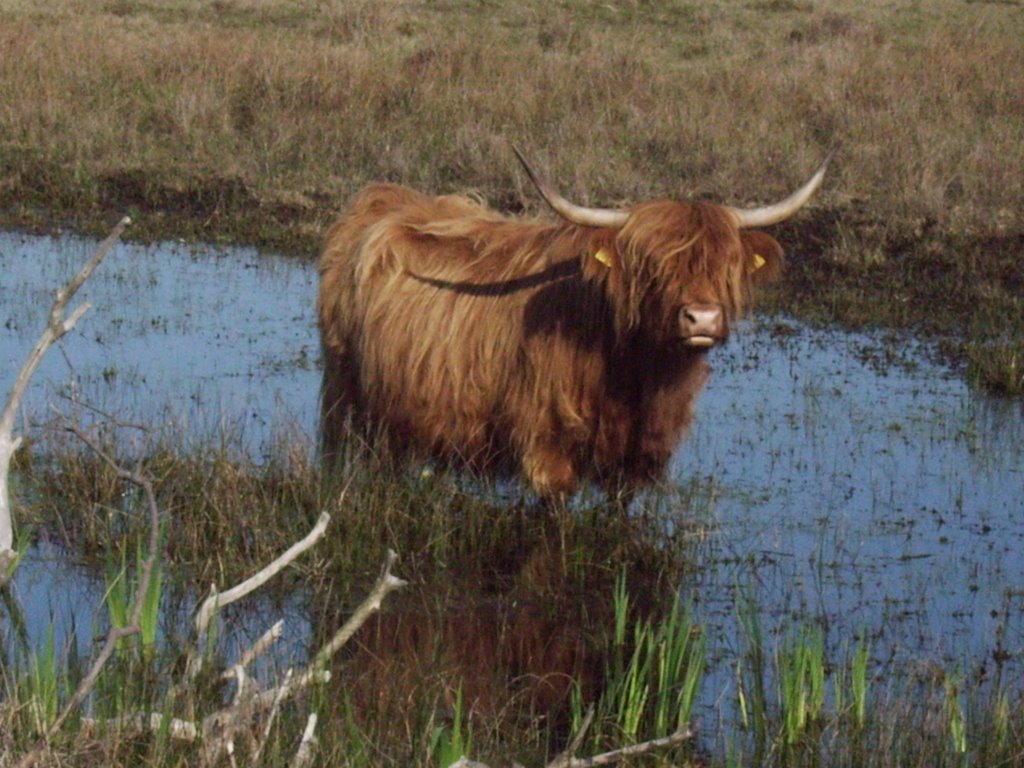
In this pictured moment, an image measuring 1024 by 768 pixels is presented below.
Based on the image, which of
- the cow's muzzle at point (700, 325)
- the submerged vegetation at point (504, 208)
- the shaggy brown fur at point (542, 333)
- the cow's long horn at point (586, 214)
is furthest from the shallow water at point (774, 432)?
the cow's long horn at point (586, 214)

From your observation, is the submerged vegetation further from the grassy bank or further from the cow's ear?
the cow's ear

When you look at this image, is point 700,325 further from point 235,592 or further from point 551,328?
point 235,592

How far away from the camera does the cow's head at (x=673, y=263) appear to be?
14.5 feet

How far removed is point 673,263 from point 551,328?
0.50 m

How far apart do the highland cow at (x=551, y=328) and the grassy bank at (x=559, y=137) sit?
2.57 meters

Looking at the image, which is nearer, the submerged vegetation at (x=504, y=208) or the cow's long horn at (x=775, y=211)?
the submerged vegetation at (x=504, y=208)

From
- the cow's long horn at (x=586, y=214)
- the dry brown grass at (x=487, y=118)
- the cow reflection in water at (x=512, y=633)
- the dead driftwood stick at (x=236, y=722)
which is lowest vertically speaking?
the cow reflection in water at (x=512, y=633)

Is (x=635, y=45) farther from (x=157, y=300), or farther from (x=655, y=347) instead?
(x=655, y=347)

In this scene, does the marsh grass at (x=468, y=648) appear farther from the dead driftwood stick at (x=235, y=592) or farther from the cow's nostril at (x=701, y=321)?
the cow's nostril at (x=701, y=321)

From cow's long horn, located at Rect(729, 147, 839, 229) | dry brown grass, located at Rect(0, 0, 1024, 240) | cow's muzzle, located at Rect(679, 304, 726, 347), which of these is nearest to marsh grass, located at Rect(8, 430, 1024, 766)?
cow's muzzle, located at Rect(679, 304, 726, 347)

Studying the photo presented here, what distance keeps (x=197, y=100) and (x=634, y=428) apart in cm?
796

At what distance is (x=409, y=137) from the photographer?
37.4ft

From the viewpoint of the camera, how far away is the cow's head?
4.43 metres

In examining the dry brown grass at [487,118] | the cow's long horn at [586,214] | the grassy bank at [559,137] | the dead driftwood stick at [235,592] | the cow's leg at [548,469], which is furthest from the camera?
the dry brown grass at [487,118]
